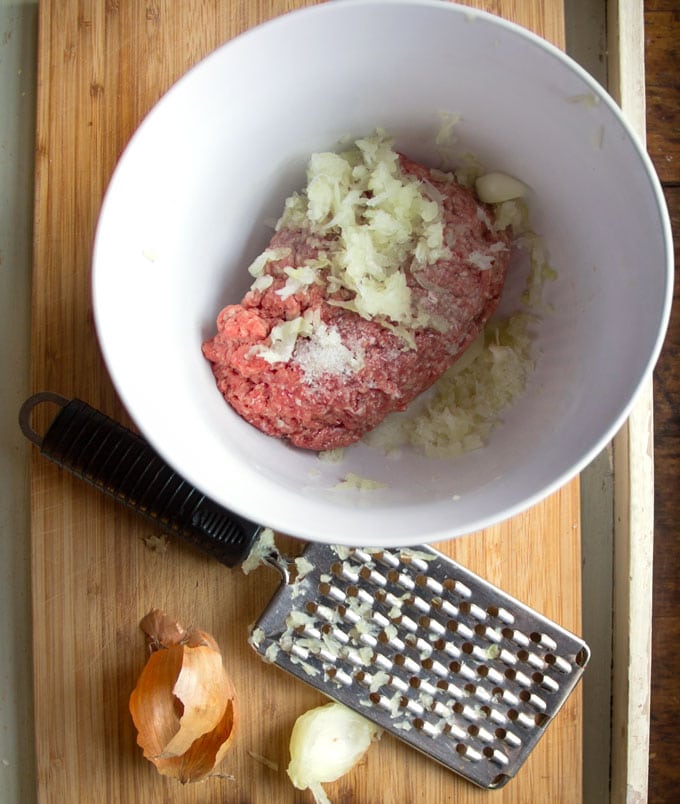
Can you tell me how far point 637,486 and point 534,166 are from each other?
0.47m

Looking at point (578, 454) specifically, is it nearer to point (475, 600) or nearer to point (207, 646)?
point (475, 600)

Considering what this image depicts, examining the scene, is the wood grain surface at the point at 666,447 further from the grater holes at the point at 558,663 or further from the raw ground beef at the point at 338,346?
the raw ground beef at the point at 338,346

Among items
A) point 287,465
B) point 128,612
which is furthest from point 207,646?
point 287,465

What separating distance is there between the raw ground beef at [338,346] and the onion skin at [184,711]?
12.6 inches

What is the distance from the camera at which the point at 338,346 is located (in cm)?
94

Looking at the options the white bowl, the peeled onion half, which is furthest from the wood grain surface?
the peeled onion half

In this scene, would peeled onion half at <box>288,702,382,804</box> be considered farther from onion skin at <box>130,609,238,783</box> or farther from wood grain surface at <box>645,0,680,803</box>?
wood grain surface at <box>645,0,680,803</box>

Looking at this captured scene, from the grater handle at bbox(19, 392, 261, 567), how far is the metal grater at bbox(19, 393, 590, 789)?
26 mm

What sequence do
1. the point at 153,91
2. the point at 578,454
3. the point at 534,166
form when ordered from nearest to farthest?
the point at 578,454 → the point at 534,166 → the point at 153,91

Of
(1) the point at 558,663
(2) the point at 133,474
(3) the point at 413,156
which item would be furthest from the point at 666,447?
(2) the point at 133,474

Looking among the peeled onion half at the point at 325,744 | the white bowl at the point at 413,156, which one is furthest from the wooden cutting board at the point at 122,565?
the white bowl at the point at 413,156

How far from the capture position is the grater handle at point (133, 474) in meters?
0.97

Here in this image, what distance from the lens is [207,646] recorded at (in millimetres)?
1020

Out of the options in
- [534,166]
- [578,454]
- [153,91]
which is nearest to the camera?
[578,454]
